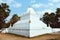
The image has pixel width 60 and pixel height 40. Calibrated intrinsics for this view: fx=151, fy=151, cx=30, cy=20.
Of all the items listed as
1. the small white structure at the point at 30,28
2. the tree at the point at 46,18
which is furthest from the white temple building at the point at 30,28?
the tree at the point at 46,18

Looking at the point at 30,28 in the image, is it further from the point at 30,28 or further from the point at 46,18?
the point at 46,18

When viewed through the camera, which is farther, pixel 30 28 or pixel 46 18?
pixel 46 18

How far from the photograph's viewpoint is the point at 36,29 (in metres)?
29.5

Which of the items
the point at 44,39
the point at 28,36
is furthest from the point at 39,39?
the point at 28,36

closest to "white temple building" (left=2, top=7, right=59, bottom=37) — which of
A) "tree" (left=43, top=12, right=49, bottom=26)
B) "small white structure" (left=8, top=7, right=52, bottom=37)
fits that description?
"small white structure" (left=8, top=7, right=52, bottom=37)

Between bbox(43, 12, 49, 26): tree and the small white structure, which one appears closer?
the small white structure

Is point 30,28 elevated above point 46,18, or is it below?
below

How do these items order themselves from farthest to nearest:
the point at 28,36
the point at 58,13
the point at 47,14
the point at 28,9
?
the point at 47,14 → the point at 58,13 → the point at 28,9 → the point at 28,36

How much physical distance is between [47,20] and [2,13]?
828 inches

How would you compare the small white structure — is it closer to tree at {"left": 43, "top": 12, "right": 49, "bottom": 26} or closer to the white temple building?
the white temple building

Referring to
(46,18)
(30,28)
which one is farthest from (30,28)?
(46,18)

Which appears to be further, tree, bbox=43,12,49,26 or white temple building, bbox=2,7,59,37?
tree, bbox=43,12,49,26

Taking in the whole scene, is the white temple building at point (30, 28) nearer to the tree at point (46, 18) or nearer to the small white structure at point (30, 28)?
the small white structure at point (30, 28)

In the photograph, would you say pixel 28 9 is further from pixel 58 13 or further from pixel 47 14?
pixel 47 14
